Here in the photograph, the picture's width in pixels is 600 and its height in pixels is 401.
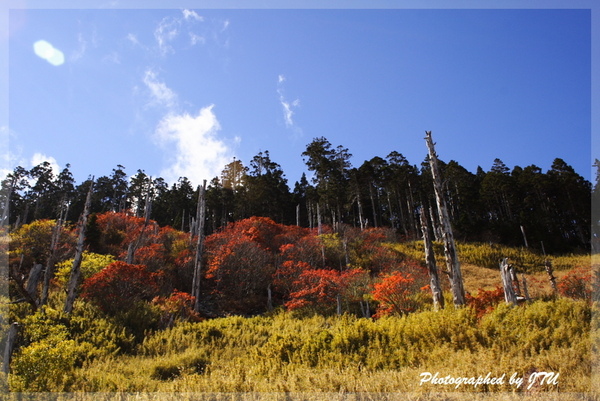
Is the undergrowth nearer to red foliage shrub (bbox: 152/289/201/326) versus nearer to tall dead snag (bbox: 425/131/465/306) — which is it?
tall dead snag (bbox: 425/131/465/306)

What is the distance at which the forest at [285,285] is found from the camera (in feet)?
23.9

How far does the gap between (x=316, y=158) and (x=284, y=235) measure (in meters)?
19.7

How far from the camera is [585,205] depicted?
38031mm

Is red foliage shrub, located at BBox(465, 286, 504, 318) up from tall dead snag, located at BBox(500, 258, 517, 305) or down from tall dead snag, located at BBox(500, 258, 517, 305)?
down

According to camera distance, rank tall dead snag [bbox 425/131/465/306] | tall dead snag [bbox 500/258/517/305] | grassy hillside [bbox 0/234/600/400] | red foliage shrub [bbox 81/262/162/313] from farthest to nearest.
A: red foliage shrub [bbox 81/262/162/313]
tall dead snag [bbox 425/131/465/306]
tall dead snag [bbox 500/258/517/305]
grassy hillside [bbox 0/234/600/400]

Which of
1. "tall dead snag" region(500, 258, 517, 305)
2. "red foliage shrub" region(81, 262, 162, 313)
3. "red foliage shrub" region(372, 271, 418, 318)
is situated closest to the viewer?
"tall dead snag" region(500, 258, 517, 305)

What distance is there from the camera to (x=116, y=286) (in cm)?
1628

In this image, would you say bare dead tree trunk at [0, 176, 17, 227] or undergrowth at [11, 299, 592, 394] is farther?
bare dead tree trunk at [0, 176, 17, 227]

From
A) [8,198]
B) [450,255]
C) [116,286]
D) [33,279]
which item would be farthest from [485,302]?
[8,198]

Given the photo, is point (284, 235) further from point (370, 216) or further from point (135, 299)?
point (370, 216)

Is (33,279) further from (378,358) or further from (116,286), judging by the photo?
(378,358)

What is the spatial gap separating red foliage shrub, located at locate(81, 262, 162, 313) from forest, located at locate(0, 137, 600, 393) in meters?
0.07

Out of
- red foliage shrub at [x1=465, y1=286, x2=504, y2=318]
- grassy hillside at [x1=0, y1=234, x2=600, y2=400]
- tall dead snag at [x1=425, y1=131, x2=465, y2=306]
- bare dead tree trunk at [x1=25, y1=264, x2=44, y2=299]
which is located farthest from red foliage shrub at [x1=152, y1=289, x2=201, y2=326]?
red foliage shrub at [x1=465, y1=286, x2=504, y2=318]

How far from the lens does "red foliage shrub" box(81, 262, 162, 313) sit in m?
15.6
